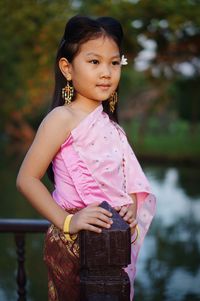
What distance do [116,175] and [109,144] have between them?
0.33 ft

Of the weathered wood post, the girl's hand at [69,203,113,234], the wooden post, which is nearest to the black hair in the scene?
the girl's hand at [69,203,113,234]

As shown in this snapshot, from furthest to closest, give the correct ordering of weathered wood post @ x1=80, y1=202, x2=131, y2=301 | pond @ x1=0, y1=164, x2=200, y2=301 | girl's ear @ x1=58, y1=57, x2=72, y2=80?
pond @ x1=0, y1=164, x2=200, y2=301, girl's ear @ x1=58, y1=57, x2=72, y2=80, weathered wood post @ x1=80, y1=202, x2=131, y2=301

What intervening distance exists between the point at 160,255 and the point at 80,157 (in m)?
6.42

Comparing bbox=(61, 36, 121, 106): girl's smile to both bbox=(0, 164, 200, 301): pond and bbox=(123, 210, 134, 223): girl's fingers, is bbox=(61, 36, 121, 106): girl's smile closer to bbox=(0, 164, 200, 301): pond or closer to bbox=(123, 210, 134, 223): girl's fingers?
bbox=(123, 210, 134, 223): girl's fingers

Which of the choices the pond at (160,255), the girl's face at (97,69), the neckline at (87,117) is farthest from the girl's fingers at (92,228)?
the pond at (160,255)

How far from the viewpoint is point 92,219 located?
1.36 m

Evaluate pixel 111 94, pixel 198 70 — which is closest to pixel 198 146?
pixel 198 70

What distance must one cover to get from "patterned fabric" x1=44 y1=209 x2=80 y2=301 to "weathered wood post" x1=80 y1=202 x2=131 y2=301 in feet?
0.85

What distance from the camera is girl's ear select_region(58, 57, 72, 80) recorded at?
1730 mm

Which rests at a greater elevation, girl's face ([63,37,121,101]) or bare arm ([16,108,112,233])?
girl's face ([63,37,121,101])

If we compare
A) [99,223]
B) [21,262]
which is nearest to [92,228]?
[99,223]

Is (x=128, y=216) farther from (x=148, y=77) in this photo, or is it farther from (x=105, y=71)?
(x=148, y=77)

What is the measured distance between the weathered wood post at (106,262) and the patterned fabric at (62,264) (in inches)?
10.1

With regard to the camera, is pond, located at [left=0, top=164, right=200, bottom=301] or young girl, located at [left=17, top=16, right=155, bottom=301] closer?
young girl, located at [left=17, top=16, right=155, bottom=301]
